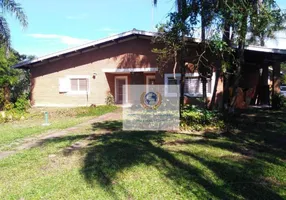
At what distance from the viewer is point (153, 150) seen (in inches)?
253

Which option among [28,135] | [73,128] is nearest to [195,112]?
[73,128]

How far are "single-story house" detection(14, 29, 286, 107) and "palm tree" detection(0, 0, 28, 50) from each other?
2976 mm

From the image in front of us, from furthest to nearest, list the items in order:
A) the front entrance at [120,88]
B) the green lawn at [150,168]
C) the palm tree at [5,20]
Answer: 1. the front entrance at [120,88]
2. the palm tree at [5,20]
3. the green lawn at [150,168]

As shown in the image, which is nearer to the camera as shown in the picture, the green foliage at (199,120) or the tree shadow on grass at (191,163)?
the tree shadow on grass at (191,163)

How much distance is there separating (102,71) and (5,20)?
20.4ft

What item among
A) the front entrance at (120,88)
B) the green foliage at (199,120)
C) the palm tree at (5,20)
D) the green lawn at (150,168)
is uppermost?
the palm tree at (5,20)

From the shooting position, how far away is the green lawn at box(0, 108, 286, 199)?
4.05 metres

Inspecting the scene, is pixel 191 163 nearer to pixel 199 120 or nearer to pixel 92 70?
pixel 199 120

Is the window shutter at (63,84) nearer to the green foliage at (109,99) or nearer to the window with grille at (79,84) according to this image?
the window with grille at (79,84)

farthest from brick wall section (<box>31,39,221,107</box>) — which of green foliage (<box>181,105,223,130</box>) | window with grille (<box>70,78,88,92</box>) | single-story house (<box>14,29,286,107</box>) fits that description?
green foliage (<box>181,105,223,130</box>)

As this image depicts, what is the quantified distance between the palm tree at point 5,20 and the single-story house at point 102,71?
2.98 m

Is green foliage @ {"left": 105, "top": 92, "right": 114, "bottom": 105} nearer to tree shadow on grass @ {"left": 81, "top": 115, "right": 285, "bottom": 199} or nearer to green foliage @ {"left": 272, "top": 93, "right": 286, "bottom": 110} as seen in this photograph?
tree shadow on grass @ {"left": 81, "top": 115, "right": 285, "bottom": 199}

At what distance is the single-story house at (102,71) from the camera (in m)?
16.2

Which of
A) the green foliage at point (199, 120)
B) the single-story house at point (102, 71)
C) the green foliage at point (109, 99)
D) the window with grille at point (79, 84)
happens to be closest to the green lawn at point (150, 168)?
the green foliage at point (199, 120)
